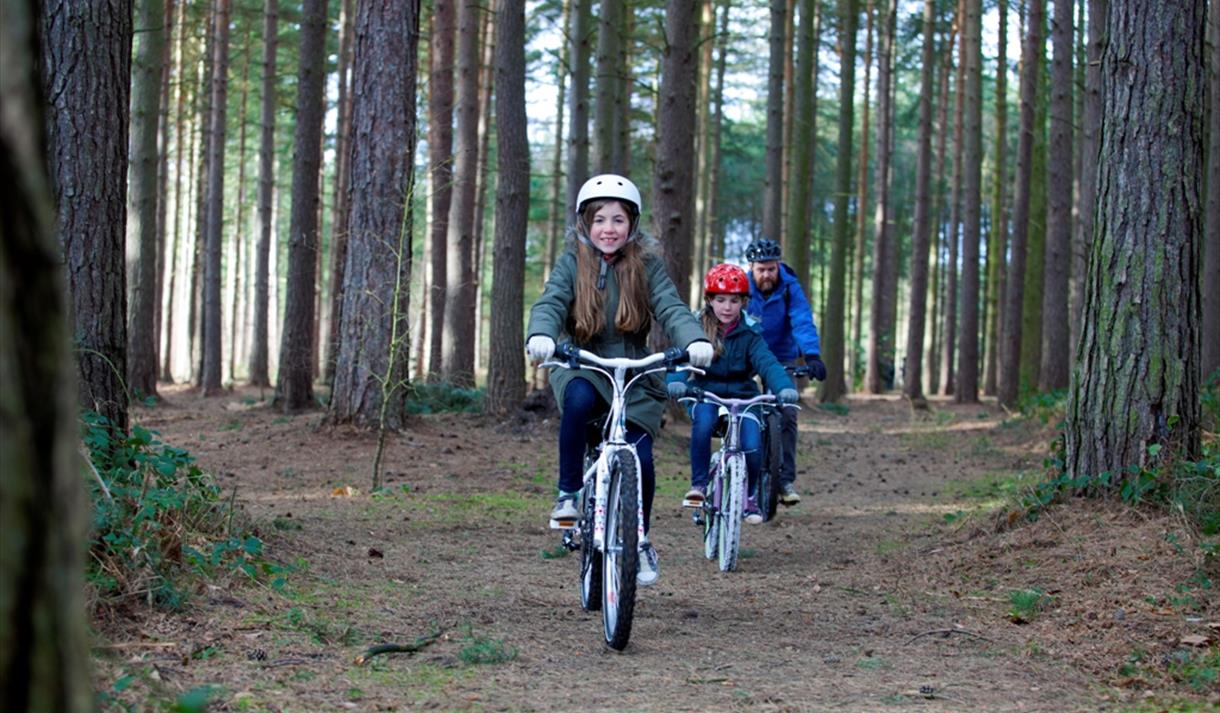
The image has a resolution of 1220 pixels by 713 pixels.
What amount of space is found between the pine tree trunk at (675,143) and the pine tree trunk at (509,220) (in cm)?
186

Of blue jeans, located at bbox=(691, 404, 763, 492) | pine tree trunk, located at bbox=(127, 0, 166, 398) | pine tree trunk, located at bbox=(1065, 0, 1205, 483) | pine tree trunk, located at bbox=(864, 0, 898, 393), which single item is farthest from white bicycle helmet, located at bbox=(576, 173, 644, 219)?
pine tree trunk, located at bbox=(864, 0, 898, 393)

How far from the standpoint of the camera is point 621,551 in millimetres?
5102

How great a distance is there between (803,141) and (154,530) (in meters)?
20.5

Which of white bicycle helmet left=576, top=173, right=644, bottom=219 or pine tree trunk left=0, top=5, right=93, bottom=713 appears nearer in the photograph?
pine tree trunk left=0, top=5, right=93, bottom=713

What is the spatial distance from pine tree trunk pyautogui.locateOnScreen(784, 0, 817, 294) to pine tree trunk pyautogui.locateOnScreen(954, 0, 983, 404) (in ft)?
10.3

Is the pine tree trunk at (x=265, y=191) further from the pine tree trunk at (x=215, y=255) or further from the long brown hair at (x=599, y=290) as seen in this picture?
the long brown hair at (x=599, y=290)

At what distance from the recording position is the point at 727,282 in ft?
25.4

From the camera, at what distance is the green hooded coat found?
5527 millimetres

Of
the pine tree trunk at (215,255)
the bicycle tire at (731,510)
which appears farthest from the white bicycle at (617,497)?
the pine tree trunk at (215,255)

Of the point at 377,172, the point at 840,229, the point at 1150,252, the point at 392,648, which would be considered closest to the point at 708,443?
the point at 1150,252

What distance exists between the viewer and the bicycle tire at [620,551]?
16.5 ft

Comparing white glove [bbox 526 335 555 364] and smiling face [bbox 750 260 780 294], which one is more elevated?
smiling face [bbox 750 260 780 294]

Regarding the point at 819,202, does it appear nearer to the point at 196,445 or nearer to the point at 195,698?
the point at 196,445

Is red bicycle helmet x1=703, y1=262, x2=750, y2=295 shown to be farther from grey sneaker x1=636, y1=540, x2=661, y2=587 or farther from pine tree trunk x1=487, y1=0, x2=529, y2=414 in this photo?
pine tree trunk x1=487, y1=0, x2=529, y2=414
